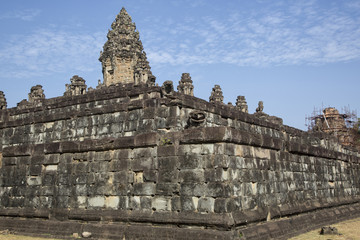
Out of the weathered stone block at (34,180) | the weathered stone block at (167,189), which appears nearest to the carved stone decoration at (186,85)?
the weathered stone block at (34,180)

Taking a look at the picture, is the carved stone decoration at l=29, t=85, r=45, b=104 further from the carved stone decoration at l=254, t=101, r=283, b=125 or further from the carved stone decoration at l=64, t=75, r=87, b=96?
the carved stone decoration at l=254, t=101, r=283, b=125

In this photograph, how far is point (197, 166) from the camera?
32.7 ft

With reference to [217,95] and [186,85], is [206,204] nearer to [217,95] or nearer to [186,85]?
[186,85]

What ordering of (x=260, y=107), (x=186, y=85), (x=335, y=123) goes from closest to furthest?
1. (x=260, y=107)
2. (x=186, y=85)
3. (x=335, y=123)

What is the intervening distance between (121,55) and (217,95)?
33.0 ft

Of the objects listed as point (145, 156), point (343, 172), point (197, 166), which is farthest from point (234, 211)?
point (343, 172)

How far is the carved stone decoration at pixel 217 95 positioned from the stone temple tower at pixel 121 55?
6.72 metres

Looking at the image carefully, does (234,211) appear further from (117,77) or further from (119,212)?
(117,77)

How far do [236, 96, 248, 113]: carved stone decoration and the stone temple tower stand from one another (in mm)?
9019

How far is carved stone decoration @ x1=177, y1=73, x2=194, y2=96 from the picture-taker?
26.3 m

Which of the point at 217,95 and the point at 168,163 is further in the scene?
the point at 217,95

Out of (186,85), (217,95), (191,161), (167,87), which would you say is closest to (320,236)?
(191,161)

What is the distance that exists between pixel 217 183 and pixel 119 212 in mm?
3435

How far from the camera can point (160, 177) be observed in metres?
10.7
